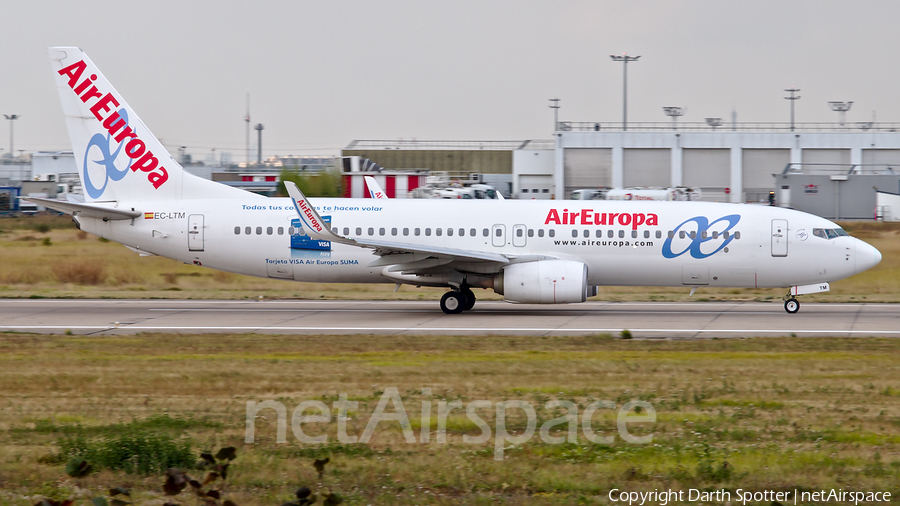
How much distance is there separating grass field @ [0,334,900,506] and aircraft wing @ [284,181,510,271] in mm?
4302

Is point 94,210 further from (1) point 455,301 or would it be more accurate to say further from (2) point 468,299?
(2) point 468,299

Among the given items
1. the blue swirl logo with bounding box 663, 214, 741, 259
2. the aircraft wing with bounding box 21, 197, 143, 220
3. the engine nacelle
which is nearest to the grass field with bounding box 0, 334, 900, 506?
the engine nacelle

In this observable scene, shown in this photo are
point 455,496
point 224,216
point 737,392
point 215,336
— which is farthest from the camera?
point 224,216

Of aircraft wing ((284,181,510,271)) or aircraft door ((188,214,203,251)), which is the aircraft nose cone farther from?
aircraft door ((188,214,203,251))

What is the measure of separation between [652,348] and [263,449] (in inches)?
373

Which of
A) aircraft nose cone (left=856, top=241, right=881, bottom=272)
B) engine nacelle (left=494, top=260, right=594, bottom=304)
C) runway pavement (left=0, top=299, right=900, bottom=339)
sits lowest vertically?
runway pavement (left=0, top=299, right=900, bottom=339)

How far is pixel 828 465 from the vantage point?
796 cm

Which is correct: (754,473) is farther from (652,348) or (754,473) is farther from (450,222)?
(450,222)

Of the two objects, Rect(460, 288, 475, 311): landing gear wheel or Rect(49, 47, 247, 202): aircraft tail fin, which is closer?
Rect(460, 288, 475, 311): landing gear wheel

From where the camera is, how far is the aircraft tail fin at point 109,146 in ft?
77.5

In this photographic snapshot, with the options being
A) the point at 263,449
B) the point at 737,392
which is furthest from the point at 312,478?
the point at 737,392

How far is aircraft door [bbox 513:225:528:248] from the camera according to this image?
22797 mm

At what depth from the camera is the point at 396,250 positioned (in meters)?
21.5

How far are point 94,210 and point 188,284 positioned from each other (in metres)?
8.51
